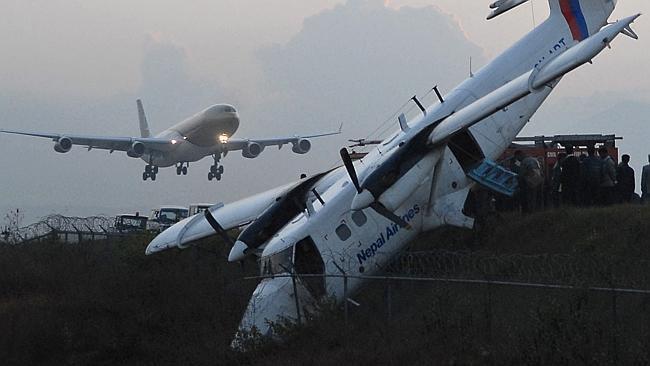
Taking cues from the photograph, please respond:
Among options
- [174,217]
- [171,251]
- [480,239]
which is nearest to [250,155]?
[174,217]

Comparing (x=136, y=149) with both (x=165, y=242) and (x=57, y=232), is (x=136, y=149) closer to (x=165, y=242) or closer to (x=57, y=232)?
(x=57, y=232)

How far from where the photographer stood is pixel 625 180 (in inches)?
976

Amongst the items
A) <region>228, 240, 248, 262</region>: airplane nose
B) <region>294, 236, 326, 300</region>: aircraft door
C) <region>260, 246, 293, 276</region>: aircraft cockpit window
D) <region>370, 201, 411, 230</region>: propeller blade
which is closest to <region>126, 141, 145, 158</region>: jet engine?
<region>228, 240, 248, 262</region>: airplane nose

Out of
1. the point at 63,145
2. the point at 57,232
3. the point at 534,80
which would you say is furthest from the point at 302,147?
the point at 534,80

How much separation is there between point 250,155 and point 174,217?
12.8 m

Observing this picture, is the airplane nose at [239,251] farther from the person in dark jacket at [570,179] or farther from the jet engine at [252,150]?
the jet engine at [252,150]

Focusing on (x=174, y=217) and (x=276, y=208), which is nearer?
(x=276, y=208)

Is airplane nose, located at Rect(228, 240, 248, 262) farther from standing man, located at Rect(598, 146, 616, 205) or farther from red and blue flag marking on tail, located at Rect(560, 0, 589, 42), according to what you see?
red and blue flag marking on tail, located at Rect(560, 0, 589, 42)

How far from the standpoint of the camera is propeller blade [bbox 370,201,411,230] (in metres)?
18.8

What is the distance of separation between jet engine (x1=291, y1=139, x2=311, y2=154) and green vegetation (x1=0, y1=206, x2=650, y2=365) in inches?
1260

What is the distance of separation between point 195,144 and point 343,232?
143ft

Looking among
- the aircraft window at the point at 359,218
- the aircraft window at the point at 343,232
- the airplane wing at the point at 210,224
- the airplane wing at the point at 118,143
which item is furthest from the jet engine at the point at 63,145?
the aircraft window at the point at 343,232

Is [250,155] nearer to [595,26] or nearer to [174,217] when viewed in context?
[174,217]

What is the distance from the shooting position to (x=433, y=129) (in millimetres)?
19938
